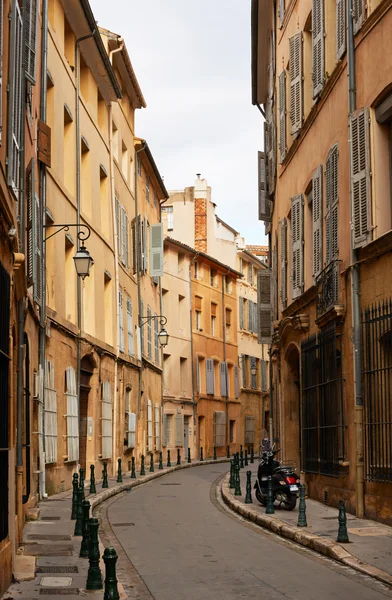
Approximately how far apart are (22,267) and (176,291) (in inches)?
1306

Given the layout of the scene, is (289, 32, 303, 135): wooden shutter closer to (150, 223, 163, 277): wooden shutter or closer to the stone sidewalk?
the stone sidewalk

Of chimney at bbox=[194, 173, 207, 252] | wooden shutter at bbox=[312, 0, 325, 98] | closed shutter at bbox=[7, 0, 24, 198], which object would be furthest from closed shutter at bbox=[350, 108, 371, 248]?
chimney at bbox=[194, 173, 207, 252]

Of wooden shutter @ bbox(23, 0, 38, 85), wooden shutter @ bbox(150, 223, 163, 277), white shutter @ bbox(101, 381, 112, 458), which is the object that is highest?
wooden shutter @ bbox(150, 223, 163, 277)

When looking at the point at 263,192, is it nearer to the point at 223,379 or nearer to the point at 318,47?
the point at 318,47

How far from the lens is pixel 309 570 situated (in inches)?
403

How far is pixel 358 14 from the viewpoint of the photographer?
15.2 meters

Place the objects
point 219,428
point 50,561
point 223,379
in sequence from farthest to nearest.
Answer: point 223,379 → point 219,428 → point 50,561

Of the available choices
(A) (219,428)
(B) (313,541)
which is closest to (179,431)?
(A) (219,428)

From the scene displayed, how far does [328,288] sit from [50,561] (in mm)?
7720

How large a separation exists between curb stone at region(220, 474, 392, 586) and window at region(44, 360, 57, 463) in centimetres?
385

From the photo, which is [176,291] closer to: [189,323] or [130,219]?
[189,323]

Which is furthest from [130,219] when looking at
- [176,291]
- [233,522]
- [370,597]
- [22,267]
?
[370,597]

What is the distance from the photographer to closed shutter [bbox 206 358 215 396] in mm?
46812

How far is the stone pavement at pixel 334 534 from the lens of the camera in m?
10.4
